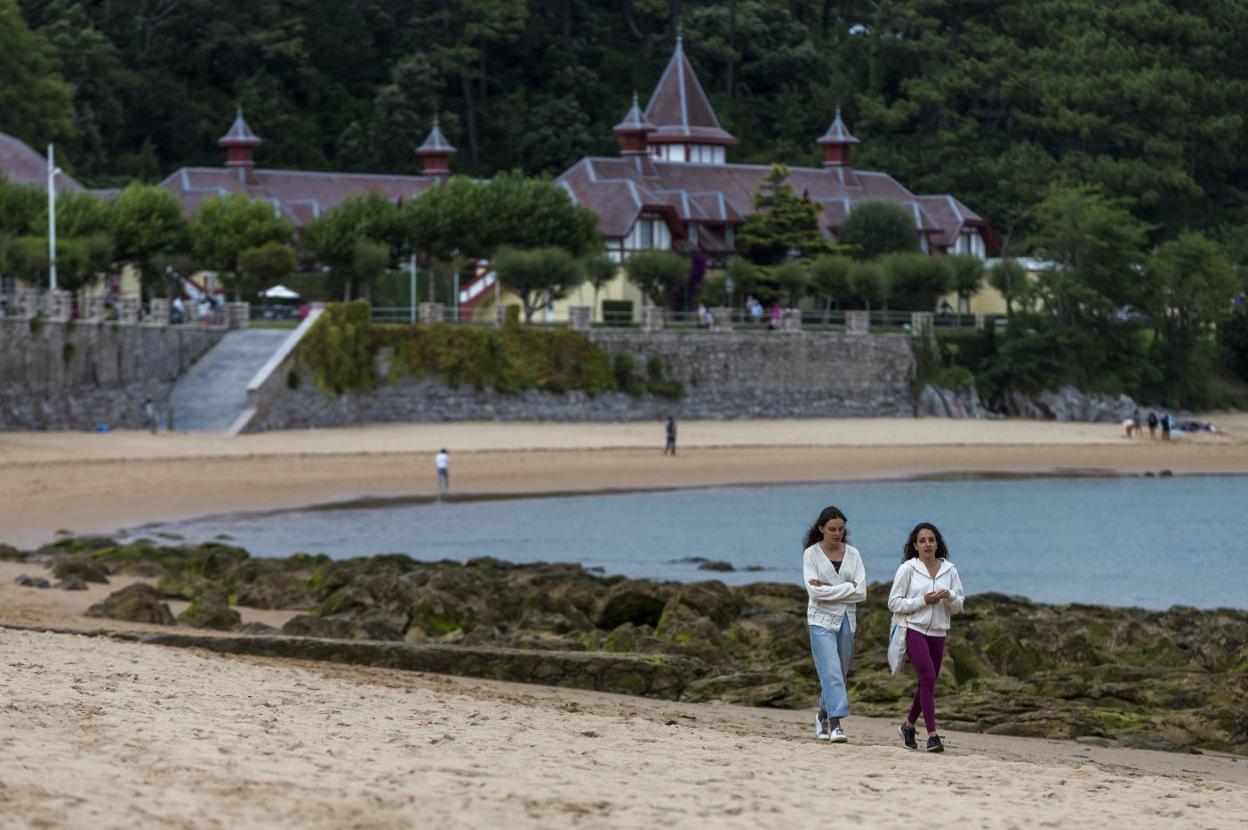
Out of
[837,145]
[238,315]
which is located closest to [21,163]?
[238,315]

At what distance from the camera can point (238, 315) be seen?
161ft

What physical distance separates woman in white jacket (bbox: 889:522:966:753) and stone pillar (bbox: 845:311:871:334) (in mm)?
→ 45749

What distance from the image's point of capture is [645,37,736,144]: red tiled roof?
71.2m

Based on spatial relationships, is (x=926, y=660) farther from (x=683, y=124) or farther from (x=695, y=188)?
(x=683, y=124)

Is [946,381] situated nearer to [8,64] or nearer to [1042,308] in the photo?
[1042,308]

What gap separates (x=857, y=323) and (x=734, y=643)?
39867 millimetres

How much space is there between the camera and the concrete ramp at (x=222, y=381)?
44.0 metres

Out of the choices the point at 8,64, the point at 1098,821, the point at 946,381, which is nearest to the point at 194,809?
the point at 1098,821

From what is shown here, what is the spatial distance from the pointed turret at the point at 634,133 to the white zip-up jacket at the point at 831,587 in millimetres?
55504

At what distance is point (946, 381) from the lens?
189 feet

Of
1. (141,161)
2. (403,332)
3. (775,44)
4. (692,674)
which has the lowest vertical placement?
(692,674)

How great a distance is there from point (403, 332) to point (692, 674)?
1369 inches

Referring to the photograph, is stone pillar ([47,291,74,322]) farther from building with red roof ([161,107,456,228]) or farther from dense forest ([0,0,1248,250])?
dense forest ([0,0,1248,250])

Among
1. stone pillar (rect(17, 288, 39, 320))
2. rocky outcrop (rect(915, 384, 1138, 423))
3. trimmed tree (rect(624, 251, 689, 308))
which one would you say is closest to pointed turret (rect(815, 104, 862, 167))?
trimmed tree (rect(624, 251, 689, 308))
